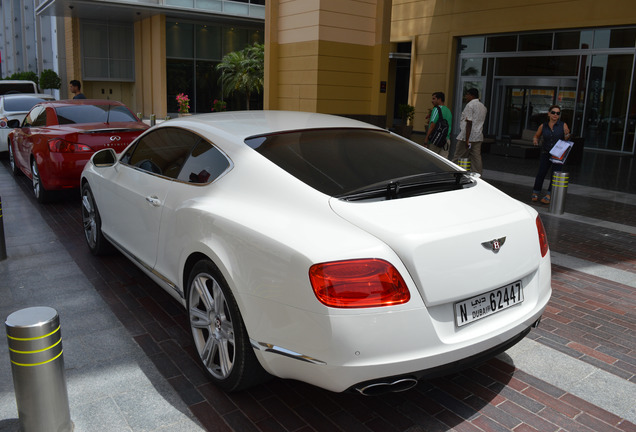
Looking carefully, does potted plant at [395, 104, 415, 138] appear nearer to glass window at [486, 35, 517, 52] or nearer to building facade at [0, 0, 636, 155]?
building facade at [0, 0, 636, 155]

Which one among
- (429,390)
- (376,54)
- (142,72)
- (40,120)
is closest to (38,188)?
(40,120)

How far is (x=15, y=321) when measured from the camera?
8.62ft

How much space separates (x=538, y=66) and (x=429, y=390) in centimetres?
A: 1891

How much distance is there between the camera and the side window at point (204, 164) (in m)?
3.55

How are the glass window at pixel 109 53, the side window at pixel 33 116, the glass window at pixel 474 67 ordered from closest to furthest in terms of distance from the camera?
the side window at pixel 33 116 < the glass window at pixel 474 67 < the glass window at pixel 109 53

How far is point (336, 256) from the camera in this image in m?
2.56

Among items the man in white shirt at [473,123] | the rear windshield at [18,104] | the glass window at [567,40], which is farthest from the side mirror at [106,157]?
the glass window at [567,40]

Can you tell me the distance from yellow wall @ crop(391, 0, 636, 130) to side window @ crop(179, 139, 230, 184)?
16.3 meters

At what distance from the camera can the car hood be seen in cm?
264

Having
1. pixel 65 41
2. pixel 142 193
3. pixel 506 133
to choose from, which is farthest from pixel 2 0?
pixel 142 193

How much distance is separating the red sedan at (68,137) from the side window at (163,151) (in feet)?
11.2

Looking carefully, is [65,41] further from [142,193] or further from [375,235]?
[375,235]

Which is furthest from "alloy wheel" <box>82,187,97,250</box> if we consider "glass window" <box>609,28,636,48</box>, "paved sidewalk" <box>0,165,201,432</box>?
"glass window" <box>609,28,636,48</box>

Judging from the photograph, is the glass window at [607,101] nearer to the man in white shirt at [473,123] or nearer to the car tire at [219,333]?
the man in white shirt at [473,123]
